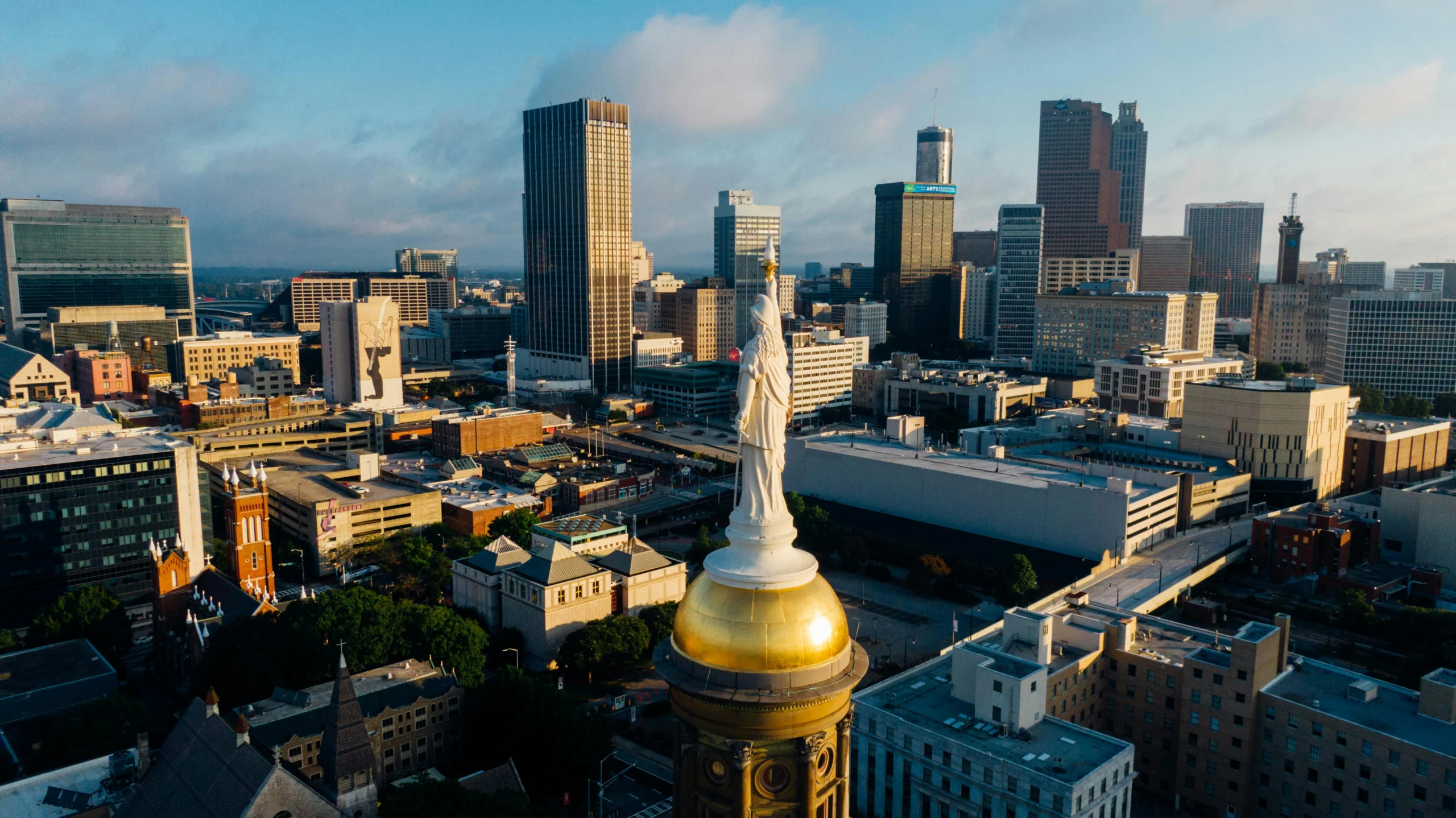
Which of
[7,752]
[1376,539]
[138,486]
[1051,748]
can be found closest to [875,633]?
[1051,748]

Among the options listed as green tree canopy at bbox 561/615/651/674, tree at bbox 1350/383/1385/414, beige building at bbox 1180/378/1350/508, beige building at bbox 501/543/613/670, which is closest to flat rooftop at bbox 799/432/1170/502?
beige building at bbox 1180/378/1350/508

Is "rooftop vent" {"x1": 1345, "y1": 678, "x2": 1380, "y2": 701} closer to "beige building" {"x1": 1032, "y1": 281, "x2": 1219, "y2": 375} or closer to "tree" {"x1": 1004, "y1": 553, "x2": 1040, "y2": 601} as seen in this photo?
"tree" {"x1": 1004, "y1": 553, "x2": 1040, "y2": 601}

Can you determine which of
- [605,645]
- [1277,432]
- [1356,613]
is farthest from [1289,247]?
[605,645]

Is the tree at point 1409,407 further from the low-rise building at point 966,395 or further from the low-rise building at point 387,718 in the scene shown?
the low-rise building at point 387,718

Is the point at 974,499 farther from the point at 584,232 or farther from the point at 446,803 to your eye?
the point at 584,232

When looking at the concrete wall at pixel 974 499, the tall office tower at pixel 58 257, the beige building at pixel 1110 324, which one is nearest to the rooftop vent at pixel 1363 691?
the concrete wall at pixel 974 499
